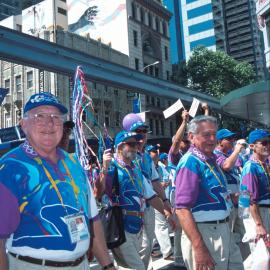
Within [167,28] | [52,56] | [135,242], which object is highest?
[167,28]

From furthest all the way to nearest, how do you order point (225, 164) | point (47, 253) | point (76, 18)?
1. point (76, 18)
2. point (225, 164)
3. point (47, 253)

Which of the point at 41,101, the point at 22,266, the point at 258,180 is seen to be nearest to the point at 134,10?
the point at 258,180

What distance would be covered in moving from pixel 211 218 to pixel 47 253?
68.7 inches

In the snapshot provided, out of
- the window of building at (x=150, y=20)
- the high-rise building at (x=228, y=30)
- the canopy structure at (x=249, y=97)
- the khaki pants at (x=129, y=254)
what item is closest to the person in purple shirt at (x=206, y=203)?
the khaki pants at (x=129, y=254)

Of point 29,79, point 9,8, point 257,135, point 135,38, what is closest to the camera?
point 257,135

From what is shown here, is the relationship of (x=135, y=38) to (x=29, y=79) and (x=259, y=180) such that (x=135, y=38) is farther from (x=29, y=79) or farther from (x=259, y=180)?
(x=259, y=180)

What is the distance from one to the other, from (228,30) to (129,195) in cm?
10289

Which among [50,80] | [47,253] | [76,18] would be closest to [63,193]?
[47,253]

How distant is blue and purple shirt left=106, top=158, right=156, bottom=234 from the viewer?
175 inches

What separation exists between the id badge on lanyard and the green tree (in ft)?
129

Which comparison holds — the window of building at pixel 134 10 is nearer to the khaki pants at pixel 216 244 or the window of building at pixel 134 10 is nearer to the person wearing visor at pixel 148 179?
the person wearing visor at pixel 148 179

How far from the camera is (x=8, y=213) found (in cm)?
Answer: 219

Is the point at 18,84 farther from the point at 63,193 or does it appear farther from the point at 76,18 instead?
the point at 63,193

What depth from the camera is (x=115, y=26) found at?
43.2 metres
